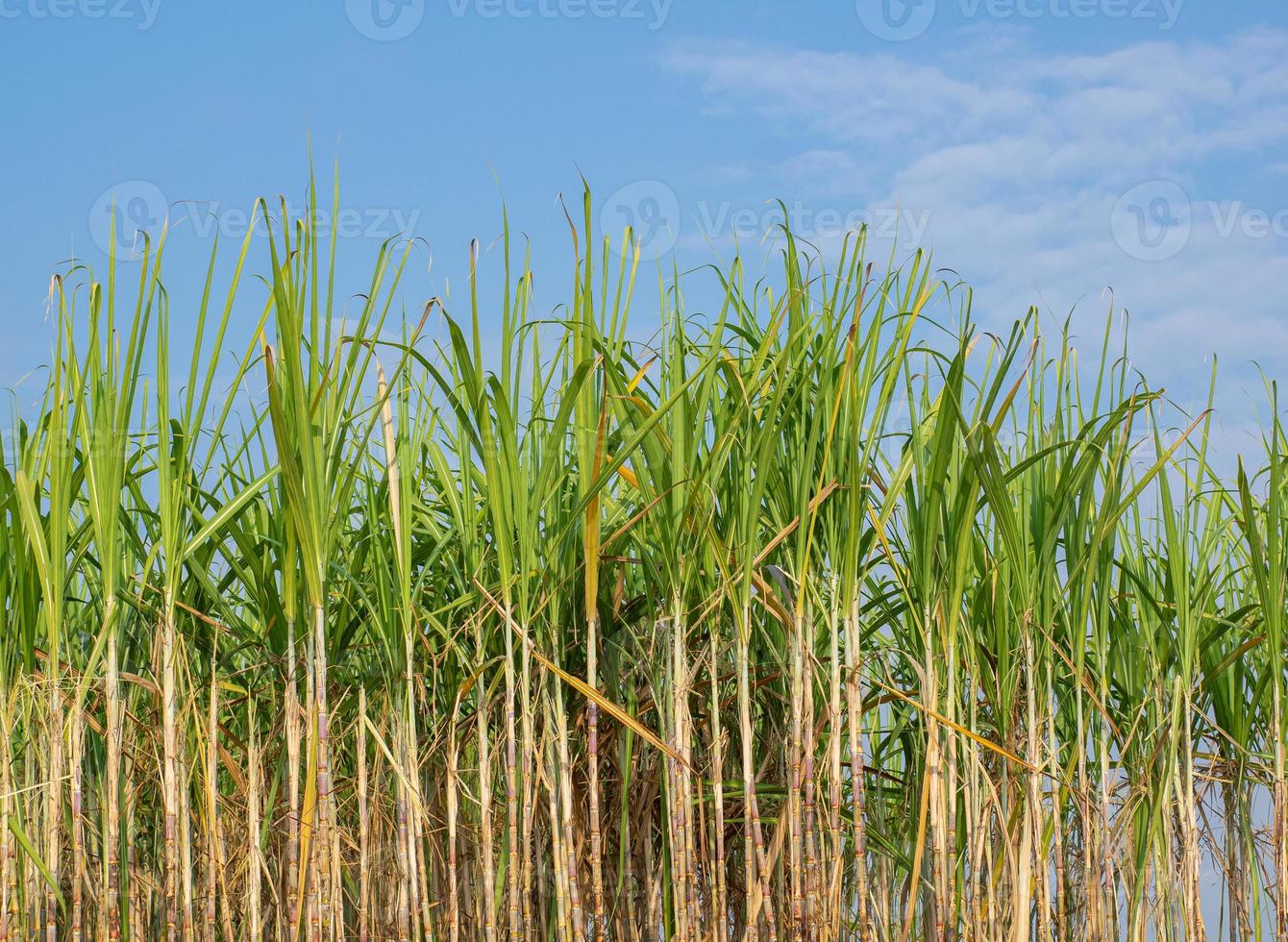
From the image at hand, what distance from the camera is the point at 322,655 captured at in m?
1.88

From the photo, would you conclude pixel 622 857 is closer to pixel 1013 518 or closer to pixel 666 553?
pixel 666 553

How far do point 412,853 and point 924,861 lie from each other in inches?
37.2

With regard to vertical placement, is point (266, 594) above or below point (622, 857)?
above

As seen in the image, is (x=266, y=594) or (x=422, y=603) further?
(x=422, y=603)

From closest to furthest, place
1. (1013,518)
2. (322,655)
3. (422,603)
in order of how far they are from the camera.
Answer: (322,655) → (1013,518) → (422,603)

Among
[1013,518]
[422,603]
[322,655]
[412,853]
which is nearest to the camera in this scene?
[322,655]

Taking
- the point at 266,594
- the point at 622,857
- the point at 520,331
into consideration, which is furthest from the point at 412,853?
the point at 520,331

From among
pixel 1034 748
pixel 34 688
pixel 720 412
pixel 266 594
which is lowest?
pixel 1034 748

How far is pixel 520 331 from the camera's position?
2.12 m

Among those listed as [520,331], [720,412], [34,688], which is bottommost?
[34,688]

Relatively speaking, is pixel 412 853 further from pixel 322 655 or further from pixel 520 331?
pixel 520 331

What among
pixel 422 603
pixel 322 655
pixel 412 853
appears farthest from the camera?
pixel 422 603

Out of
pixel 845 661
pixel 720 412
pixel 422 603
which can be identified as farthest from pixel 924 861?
pixel 422 603

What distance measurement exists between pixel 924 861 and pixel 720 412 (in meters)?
0.92
